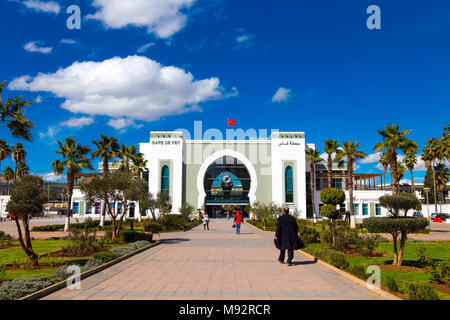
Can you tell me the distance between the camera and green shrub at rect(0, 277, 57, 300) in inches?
249

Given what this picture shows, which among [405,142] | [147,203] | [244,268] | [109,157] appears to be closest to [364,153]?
[405,142]

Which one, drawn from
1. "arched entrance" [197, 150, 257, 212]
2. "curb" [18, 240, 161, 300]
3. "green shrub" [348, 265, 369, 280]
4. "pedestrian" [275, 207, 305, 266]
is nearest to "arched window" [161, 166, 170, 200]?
"arched entrance" [197, 150, 257, 212]

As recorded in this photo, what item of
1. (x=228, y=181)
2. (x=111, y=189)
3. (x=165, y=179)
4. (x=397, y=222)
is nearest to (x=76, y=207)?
(x=165, y=179)

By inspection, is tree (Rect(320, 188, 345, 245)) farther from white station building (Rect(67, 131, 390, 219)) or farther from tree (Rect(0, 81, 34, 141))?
white station building (Rect(67, 131, 390, 219))

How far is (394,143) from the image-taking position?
2638cm

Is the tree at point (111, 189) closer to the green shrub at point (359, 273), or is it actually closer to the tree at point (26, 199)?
the tree at point (26, 199)

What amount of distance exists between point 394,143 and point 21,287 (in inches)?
1032

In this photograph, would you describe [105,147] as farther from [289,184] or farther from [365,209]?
[365,209]

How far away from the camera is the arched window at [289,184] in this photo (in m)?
58.9

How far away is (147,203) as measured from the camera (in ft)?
80.2

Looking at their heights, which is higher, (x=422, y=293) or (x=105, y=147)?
(x=105, y=147)

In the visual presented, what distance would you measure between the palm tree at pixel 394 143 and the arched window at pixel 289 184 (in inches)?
1277
